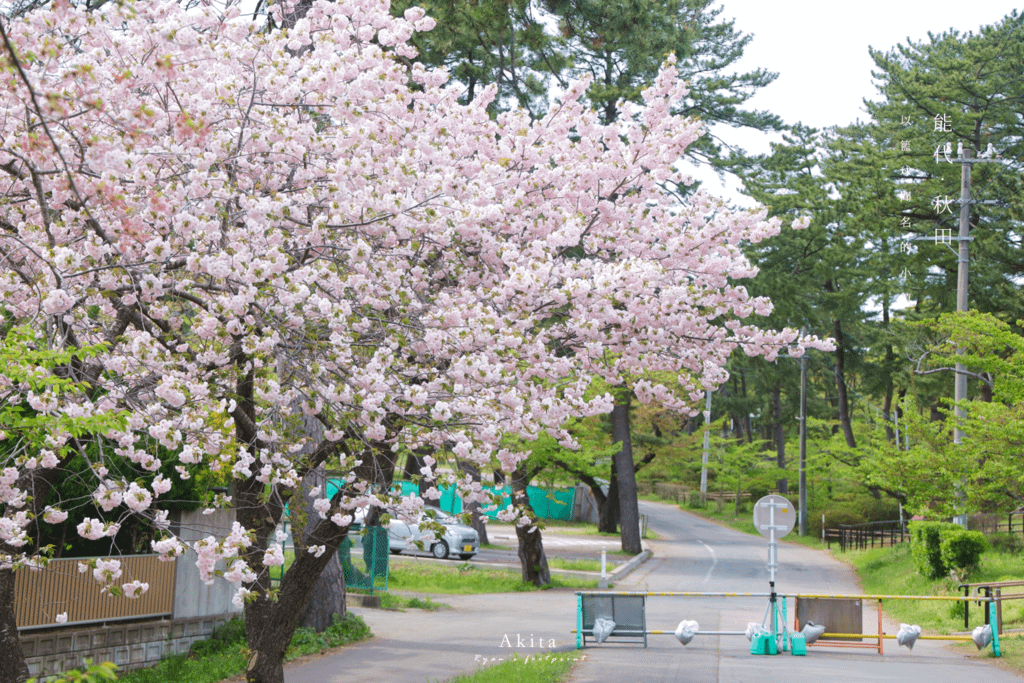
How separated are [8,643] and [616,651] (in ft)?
29.2

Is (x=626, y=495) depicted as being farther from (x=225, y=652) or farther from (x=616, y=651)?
(x=225, y=652)

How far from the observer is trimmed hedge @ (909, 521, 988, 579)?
1917cm

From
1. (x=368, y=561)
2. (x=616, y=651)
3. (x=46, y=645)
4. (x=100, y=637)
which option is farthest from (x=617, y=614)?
(x=46, y=645)

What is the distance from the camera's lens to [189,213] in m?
6.25

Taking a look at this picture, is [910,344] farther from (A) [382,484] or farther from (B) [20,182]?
(B) [20,182]

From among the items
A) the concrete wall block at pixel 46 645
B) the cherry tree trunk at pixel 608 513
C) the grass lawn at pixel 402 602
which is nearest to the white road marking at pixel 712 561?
the cherry tree trunk at pixel 608 513

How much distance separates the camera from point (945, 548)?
19453mm

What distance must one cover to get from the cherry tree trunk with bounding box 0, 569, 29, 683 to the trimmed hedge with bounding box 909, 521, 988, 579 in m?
17.9

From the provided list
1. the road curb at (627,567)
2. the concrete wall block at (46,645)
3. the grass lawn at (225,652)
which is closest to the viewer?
the concrete wall block at (46,645)

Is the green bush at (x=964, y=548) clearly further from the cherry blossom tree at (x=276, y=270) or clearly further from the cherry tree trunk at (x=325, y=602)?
the cherry tree trunk at (x=325, y=602)

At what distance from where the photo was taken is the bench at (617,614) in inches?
555

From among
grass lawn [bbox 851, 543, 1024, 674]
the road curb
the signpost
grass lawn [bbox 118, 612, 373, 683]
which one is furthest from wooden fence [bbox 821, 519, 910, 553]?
grass lawn [bbox 118, 612, 373, 683]

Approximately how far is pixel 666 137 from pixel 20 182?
250 inches

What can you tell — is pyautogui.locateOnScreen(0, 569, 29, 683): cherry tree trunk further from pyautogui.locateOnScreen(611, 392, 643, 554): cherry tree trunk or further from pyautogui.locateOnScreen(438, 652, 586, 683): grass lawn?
pyautogui.locateOnScreen(611, 392, 643, 554): cherry tree trunk
